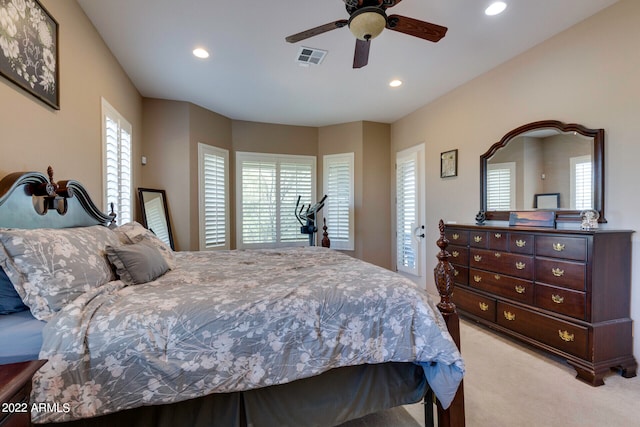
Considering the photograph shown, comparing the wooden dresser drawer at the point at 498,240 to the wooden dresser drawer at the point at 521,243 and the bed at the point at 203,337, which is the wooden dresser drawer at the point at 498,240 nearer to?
the wooden dresser drawer at the point at 521,243

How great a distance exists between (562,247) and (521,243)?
337mm

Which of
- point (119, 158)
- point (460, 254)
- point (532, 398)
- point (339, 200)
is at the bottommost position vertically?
point (532, 398)

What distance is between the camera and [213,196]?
4.56 metres

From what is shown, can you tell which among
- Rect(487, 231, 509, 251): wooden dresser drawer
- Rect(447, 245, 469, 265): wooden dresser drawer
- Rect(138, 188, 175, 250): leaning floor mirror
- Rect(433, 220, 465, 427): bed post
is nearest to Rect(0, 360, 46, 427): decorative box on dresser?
Rect(433, 220, 465, 427): bed post

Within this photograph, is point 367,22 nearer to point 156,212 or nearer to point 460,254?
point 460,254

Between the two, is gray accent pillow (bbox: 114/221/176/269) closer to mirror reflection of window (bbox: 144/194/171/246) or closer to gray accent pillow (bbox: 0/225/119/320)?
gray accent pillow (bbox: 0/225/119/320)

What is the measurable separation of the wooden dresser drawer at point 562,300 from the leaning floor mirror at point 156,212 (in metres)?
4.29

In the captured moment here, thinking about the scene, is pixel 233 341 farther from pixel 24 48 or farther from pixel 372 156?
pixel 372 156

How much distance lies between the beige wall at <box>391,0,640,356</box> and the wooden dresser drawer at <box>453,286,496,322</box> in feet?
3.13

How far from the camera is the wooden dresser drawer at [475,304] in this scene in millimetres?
2875

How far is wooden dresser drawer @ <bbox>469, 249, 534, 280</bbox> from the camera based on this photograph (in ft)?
8.41

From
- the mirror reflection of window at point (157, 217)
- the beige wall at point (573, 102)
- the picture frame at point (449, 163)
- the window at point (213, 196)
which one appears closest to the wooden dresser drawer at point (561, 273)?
the beige wall at point (573, 102)

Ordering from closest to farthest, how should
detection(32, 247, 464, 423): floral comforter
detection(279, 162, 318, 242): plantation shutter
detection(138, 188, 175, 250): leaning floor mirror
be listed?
1. detection(32, 247, 464, 423): floral comforter
2. detection(138, 188, 175, 250): leaning floor mirror
3. detection(279, 162, 318, 242): plantation shutter

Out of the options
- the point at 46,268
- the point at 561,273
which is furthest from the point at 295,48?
the point at 561,273
